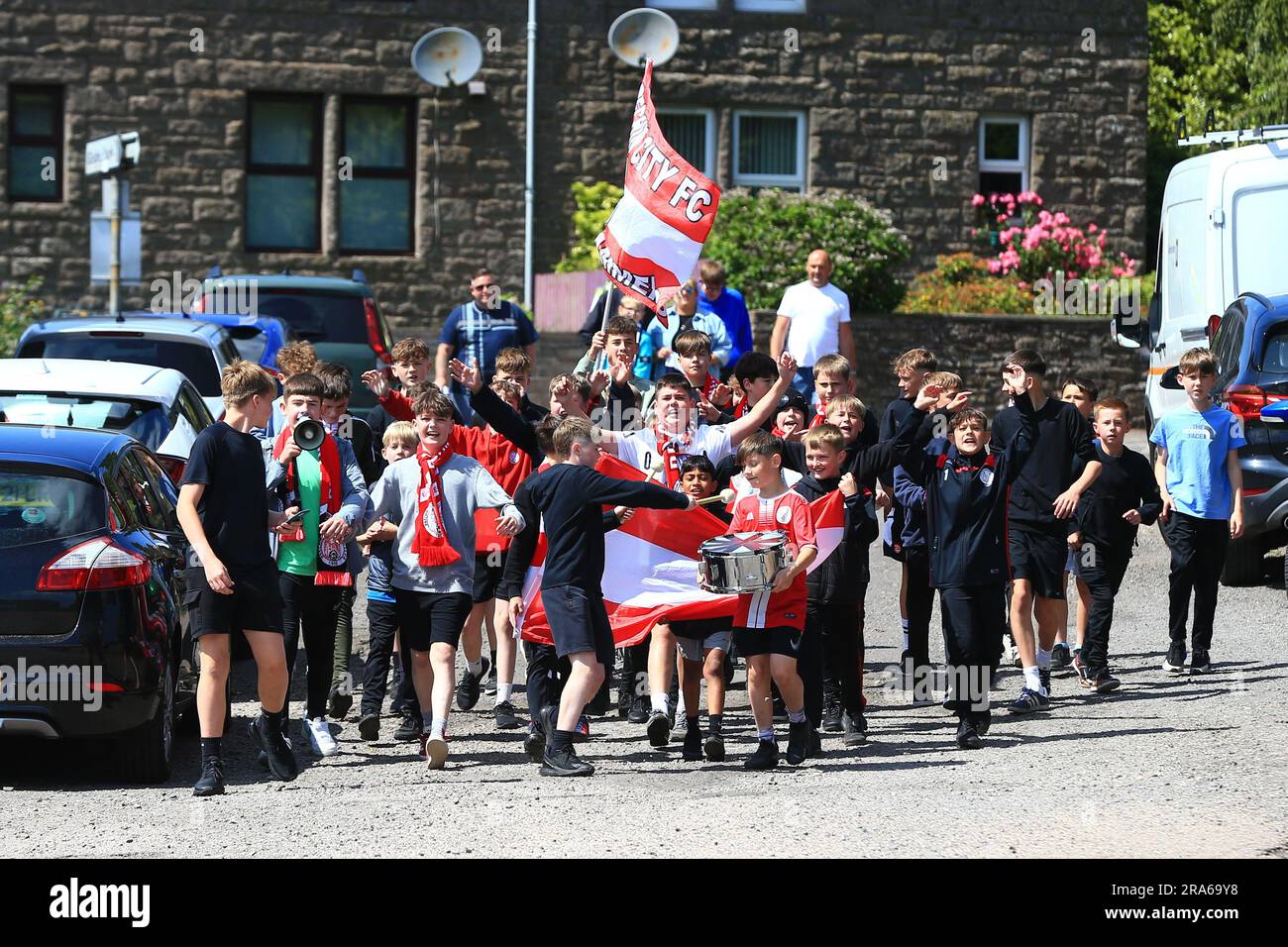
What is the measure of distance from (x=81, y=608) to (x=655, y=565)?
112 inches

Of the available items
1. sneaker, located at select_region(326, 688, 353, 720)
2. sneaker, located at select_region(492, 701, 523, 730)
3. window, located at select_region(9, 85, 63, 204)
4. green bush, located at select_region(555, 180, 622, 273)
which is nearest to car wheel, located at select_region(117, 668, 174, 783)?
sneaker, located at select_region(326, 688, 353, 720)

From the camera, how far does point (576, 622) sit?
8.99m

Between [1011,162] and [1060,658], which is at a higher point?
[1011,162]

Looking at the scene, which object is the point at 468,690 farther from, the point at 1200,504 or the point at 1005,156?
the point at 1005,156

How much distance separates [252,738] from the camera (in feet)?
32.9

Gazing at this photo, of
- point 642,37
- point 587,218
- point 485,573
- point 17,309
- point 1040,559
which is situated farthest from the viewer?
point 642,37

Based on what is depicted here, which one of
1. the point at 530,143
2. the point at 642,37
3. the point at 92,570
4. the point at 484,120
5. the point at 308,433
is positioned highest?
the point at 642,37

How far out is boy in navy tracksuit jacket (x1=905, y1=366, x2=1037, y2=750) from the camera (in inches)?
388

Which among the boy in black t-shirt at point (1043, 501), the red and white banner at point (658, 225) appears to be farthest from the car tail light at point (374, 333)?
the boy in black t-shirt at point (1043, 501)

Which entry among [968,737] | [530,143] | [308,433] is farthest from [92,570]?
[530,143]

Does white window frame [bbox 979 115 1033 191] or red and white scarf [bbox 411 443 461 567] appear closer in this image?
red and white scarf [bbox 411 443 461 567]

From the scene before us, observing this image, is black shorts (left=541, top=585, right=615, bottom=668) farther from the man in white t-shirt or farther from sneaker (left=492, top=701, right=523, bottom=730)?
the man in white t-shirt

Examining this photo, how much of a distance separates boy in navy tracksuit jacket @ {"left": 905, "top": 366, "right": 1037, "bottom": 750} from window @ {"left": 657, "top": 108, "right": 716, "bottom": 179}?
52.3 feet

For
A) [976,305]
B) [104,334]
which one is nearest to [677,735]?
[104,334]
